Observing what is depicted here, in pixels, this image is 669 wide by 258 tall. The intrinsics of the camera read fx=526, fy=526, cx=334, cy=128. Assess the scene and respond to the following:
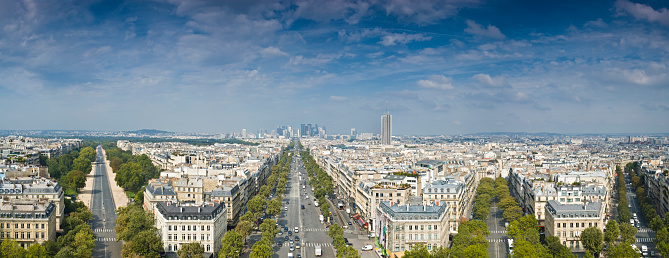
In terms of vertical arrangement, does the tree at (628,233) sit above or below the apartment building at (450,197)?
below

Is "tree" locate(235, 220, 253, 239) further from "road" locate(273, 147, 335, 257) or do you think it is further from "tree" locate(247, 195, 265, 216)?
"tree" locate(247, 195, 265, 216)

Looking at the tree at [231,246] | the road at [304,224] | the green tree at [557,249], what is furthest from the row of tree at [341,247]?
the green tree at [557,249]

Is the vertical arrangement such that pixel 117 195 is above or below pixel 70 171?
below

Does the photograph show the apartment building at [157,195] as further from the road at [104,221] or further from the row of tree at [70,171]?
the row of tree at [70,171]

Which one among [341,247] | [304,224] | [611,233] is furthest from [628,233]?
[304,224]

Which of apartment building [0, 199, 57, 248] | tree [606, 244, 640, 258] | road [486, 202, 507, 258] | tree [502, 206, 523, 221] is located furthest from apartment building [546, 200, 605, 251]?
apartment building [0, 199, 57, 248]

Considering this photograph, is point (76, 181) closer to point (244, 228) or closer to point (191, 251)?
point (244, 228)
